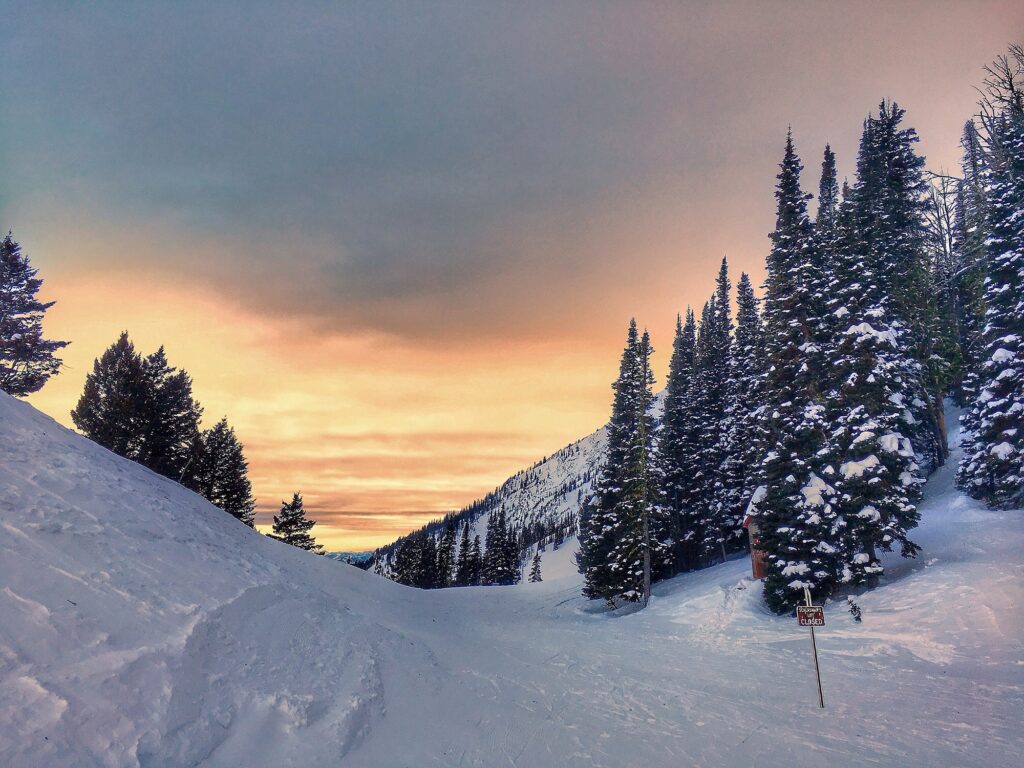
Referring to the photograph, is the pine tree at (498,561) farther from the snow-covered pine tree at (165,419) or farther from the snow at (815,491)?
the snow at (815,491)

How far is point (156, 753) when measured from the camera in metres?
5.93

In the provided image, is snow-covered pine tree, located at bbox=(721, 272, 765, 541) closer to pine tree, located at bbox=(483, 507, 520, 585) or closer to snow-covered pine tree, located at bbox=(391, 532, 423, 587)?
pine tree, located at bbox=(483, 507, 520, 585)

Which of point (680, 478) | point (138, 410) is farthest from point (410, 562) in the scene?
point (138, 410)

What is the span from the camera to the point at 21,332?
29.8m

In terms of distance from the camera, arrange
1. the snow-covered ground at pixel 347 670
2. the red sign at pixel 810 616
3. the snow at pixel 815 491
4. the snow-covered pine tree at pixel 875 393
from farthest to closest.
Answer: the snow at pixel 815 491 → the snow-covered pine tree at pixel 875 393 → the red sign at pixel 810 616 → the snow-covered ground at pixel 347 670

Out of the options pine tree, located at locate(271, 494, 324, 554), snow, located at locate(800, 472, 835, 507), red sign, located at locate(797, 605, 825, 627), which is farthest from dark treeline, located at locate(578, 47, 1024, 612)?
pine tree, located at locate(271, 494, 324, 554)

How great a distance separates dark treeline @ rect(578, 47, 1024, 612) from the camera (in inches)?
868

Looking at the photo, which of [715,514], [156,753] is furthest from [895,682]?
[715,514]

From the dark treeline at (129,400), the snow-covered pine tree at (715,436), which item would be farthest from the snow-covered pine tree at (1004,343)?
the dark treeline at (129,400)

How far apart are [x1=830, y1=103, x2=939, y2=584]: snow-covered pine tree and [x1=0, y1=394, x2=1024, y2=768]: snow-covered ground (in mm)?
2534

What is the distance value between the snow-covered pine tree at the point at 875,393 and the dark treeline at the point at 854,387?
0.08 meters

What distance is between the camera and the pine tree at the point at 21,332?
95.7 feet

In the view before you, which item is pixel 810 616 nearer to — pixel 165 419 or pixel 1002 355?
pixel 1002 355

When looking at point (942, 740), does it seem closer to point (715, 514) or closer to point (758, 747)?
point (758, 747)
